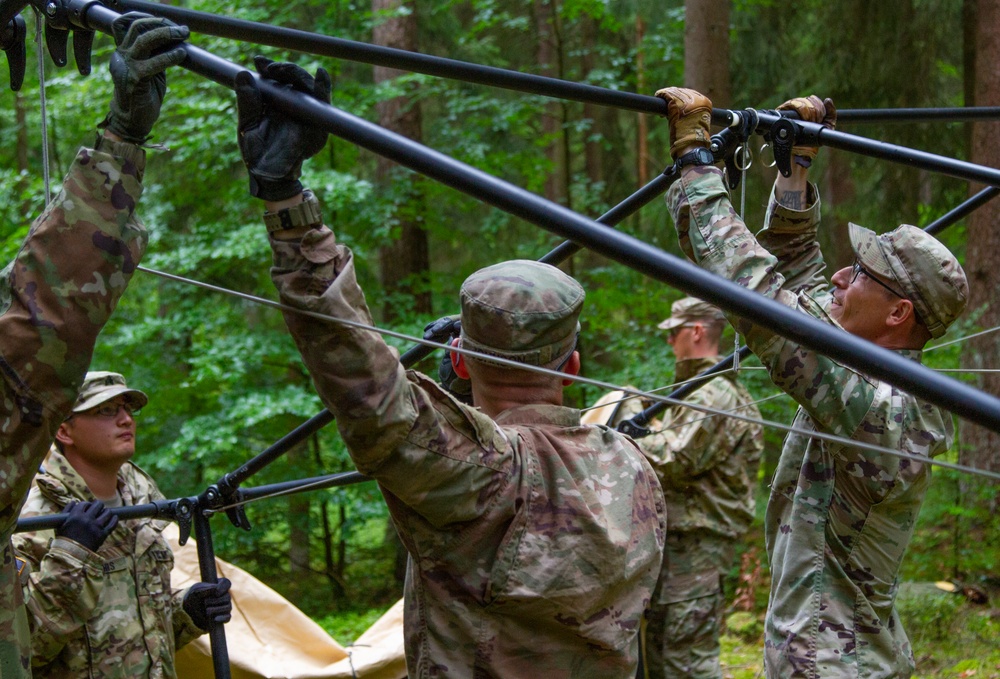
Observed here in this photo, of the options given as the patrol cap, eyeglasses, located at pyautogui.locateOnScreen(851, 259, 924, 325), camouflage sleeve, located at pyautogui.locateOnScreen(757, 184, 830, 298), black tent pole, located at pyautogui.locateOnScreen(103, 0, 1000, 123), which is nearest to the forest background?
camouflage sleeve, located at pyautogui.locateOnScreen(757, 184, 830, 298)

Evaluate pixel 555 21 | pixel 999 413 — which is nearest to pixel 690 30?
pixel 555 21

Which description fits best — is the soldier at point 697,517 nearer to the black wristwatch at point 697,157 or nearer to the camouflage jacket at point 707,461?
the camouflage jacket at point 707,461

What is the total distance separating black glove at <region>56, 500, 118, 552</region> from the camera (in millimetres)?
3547

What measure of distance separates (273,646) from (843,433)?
12.6 feet

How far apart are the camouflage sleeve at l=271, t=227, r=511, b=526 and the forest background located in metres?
6.05

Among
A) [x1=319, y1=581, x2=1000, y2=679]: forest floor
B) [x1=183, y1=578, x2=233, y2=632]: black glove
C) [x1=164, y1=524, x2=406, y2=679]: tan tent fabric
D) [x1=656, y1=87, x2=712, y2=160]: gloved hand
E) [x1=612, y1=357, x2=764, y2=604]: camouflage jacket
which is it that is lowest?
[x1=319, y1=581, x2=1000, y2=679]: forest floor

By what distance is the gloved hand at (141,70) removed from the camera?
1.82 m

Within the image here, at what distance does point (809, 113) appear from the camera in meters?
3.25

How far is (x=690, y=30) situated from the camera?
770 cm

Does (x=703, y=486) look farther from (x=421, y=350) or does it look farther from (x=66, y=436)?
(x=66, y=436)

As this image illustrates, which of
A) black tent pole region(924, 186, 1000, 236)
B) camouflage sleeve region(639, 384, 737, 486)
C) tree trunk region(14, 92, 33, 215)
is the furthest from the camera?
tree trunk region(14, 92, 33, 215)

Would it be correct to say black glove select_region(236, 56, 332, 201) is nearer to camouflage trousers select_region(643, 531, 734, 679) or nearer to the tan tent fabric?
the tan tent fabric

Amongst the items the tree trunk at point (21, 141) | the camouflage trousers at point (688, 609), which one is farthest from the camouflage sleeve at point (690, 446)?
the tree trunk at point (21, 141)

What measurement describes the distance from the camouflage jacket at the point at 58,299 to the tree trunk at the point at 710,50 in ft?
20.9
